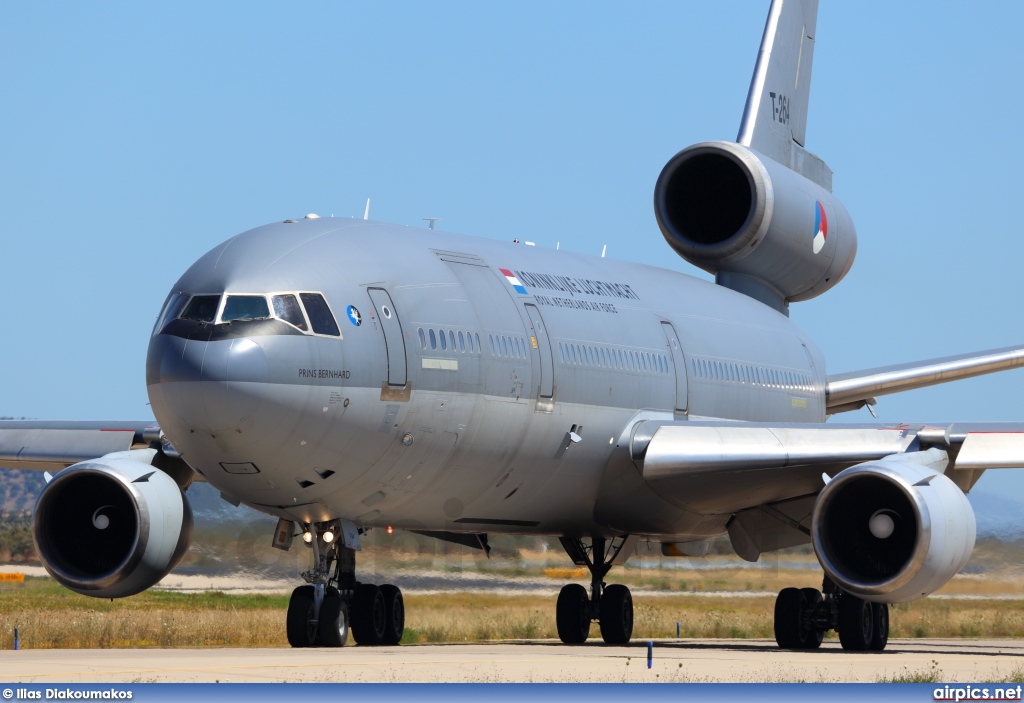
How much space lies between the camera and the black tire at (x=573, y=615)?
21.2 metres

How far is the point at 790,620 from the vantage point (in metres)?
20.5

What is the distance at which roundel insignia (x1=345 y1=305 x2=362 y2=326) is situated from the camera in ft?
50.6

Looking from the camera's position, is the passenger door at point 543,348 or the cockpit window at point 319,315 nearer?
the cockpit window at point 319,315

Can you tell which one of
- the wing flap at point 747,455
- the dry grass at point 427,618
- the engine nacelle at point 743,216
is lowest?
the dry grass at point 427,618

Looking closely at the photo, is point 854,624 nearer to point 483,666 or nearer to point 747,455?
point 747,455

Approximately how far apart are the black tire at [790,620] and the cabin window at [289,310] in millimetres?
8103

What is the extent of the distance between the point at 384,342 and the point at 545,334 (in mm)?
3022

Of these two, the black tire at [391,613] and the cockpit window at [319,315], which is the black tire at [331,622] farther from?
the cockpit window at [319,315]

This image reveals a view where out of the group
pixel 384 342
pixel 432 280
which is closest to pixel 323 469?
pixel 384 342

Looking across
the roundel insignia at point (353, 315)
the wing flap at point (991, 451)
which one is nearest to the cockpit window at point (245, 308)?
the roundel insignia at point (353, 315)

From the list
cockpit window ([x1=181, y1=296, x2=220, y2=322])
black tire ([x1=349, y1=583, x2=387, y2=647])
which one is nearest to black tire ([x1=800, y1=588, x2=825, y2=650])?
black tire ([x1=349, y1=583, x2=387, y2=647])

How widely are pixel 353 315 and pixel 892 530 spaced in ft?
19.0

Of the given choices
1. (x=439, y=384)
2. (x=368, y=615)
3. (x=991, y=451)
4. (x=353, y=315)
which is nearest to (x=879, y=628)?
(x=991, y=451)

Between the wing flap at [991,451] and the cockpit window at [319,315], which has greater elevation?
the cockpit window at [319,315]
